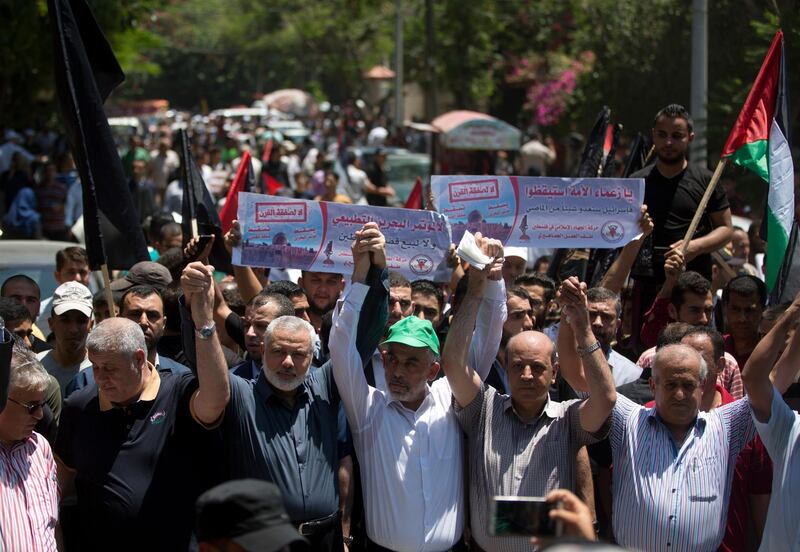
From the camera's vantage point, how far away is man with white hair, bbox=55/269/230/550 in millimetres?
5301

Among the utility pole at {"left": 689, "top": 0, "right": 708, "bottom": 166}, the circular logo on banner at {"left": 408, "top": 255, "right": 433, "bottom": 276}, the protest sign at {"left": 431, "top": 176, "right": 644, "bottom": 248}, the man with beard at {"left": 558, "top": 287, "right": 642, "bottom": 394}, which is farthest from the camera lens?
the utility pole at {"left": 689, "top": 0, "right": 708, "bottom": 166}

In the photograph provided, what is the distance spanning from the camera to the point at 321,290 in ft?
25.7

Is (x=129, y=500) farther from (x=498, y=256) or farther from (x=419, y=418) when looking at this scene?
(x=498, y=256)

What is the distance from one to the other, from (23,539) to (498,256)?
2401 millimetres

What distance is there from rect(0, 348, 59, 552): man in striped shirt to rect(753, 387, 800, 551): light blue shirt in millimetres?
2937

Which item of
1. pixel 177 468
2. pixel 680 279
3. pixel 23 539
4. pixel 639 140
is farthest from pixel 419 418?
pixel 639 140

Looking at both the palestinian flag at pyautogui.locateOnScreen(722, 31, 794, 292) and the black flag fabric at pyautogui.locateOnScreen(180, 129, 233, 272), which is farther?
the black flag fabric at pyautogui.locateOnScreen(180, 129, 233, 272)

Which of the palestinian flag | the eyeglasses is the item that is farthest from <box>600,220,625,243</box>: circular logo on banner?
the eyeglasses

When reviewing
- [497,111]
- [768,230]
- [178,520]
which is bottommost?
[497,111]

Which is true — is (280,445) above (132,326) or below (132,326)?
below

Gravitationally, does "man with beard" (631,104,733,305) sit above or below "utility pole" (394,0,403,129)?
above

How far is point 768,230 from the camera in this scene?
7.62 m

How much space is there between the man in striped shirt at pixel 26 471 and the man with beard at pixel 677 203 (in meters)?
4.32

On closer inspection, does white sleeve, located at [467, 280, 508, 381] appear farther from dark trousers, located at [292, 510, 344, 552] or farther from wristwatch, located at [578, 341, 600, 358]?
dark trousers, located at [292, 510, 344, 552]
